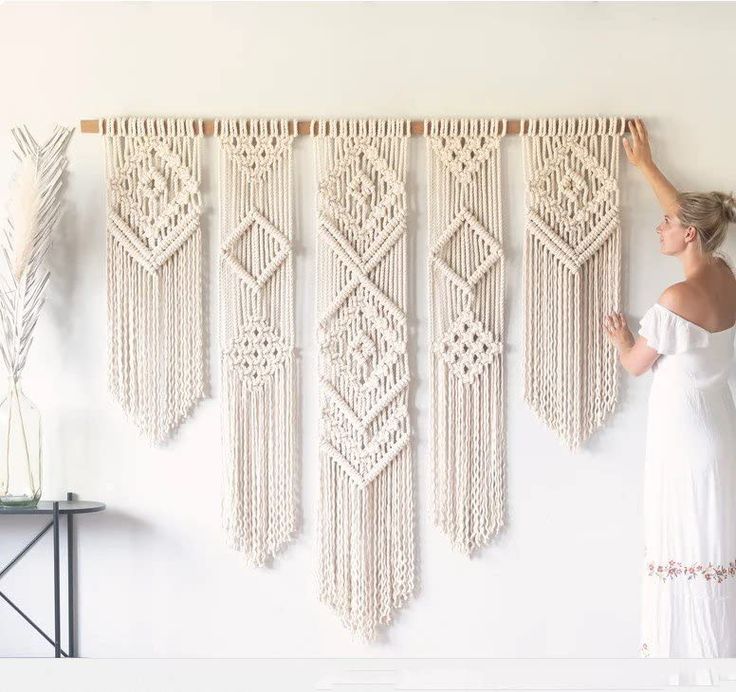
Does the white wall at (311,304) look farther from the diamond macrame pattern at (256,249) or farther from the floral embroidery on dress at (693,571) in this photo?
the floral embroidery on dress at (693,571)

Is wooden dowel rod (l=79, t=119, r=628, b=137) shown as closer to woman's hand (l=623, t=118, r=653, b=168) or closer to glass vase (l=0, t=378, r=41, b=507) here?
woman's hand (l=623, t=118, r=653, b=168)

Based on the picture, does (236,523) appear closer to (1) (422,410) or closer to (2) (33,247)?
(1) (422,410)

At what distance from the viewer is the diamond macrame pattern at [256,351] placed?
2551 mm

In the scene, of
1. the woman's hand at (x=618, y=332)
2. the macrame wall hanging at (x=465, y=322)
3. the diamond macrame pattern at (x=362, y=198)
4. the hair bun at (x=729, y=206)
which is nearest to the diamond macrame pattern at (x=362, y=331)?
the diamond macrame pattern at (x=362, y=198)

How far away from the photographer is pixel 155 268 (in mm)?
2547

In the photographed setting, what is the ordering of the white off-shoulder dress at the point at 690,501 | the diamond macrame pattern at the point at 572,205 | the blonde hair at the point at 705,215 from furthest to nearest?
1. the diamond macrame pattern at the point at 572,205
2. the blonde hair at the point at 705,215
3. the white off-shoulder dress at the point at 690,501

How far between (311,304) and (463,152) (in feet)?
1.96

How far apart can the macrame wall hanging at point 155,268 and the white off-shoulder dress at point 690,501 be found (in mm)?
1246

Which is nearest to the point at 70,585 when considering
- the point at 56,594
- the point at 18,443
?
the point at 56,594

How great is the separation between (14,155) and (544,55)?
59.2 inches

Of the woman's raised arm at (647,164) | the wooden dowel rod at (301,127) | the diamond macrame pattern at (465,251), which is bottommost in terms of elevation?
the diamond macrame pattern at (465,251)

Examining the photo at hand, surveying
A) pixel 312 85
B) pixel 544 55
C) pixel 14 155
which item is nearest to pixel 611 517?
pixel 544 55

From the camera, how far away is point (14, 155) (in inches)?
101

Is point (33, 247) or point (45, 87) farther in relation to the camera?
point (45, 87)
